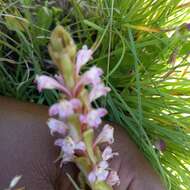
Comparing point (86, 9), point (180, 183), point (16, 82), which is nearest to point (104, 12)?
point (86, 9)

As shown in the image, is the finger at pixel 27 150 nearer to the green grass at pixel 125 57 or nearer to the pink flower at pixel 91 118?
the green grass at pixel 125 57

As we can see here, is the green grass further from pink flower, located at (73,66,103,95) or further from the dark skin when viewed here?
pink flower, located at (73,66,103,95)

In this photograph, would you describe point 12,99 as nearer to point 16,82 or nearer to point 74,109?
point 16,82

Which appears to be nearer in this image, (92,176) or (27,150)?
(92,176)

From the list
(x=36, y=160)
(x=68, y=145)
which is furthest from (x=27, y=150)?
(x=68, y=145)

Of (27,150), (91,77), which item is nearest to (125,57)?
(27,150)

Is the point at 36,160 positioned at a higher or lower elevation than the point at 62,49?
lower

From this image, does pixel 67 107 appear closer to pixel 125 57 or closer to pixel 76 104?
pixel 76 104
